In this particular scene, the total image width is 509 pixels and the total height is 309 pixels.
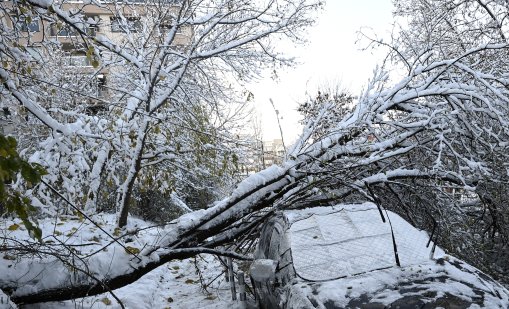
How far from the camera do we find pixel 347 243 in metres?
3.88

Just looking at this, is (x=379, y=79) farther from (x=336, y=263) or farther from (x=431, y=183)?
(x=336, y=263)

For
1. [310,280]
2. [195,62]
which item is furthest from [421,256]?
[195,62]

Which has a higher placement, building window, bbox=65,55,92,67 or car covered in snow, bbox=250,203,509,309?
building window, bbox=65,55,92,67

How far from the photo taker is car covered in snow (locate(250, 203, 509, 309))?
3.07 m

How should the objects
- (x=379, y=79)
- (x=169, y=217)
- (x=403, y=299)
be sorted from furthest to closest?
(x=169, y=217), (x=379, y=79), (x=403, y=299)

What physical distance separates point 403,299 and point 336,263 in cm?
72

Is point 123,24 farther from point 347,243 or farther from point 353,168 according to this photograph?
point 347,243

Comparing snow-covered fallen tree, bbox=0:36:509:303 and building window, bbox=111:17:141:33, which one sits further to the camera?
building window, bbox=111:17:141:33

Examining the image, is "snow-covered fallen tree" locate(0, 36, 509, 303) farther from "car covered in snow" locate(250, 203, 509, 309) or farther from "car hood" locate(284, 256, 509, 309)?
"car hood" locate(284, 256, 509, 309)

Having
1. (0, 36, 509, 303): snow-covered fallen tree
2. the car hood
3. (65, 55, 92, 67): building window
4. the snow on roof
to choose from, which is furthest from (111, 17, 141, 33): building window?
the car hood

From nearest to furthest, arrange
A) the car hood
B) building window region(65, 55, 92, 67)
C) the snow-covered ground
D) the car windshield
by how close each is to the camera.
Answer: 1. the car hood
2. the car windshield
3. the snow-covered ground
4. building window region(65, 55, 92, 67)

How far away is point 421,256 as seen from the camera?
372 cm

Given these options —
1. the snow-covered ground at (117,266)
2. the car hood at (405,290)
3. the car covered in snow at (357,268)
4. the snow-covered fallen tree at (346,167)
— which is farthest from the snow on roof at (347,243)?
the snow-covered ground at (117,266)

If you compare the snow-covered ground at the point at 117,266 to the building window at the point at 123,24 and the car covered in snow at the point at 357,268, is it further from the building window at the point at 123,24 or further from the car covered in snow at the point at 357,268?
the building window at the point at 123,24
